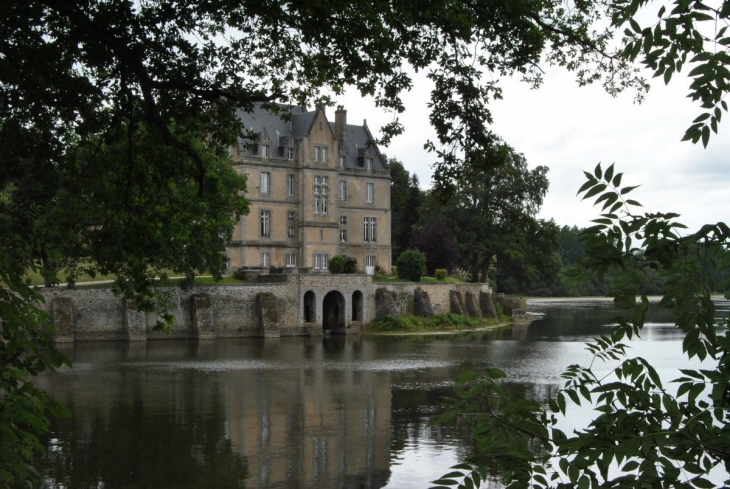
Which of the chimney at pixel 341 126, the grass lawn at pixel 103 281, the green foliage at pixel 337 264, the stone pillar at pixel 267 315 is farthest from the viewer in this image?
the chimney at pixel 341 126

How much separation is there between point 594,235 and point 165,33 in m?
7.56

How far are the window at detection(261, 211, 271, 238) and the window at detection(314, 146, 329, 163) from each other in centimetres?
393

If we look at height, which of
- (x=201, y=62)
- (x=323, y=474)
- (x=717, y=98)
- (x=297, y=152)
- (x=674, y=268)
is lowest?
(x=323, y=474)

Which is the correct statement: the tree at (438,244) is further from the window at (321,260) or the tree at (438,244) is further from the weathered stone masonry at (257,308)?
the weathered stone masonry at (257,308)

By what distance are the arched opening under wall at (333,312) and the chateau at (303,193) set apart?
434 centimetres

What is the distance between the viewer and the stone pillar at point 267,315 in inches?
Answer: 1582

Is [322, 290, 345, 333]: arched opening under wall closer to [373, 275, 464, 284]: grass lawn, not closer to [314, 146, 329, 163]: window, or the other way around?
[373, 275, 464, 284]: grass lawn

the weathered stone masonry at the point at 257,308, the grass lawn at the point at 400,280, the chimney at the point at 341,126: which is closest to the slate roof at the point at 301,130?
the chimney at the point at 341,126

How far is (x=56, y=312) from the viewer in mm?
34812

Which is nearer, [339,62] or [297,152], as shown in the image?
[339,62]

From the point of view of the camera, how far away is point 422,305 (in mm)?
46219

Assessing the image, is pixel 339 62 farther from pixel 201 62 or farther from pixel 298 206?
pixel 298 206

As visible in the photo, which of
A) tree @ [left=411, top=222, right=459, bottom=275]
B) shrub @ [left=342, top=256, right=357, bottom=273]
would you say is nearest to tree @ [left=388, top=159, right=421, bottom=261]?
tree @ [left=411, top=222, right=459, bottom=275]

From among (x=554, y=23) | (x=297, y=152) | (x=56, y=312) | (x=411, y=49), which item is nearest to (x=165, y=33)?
(x=411, y=49)
